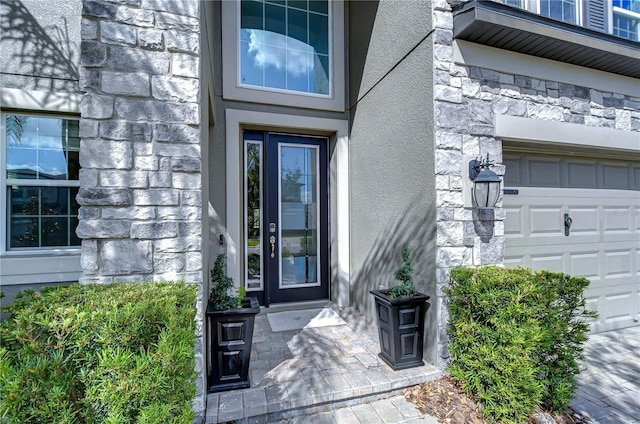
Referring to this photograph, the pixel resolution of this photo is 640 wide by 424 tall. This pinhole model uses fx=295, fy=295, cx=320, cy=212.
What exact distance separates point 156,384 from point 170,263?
1073 millimetres

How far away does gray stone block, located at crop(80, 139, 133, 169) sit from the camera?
2037mm

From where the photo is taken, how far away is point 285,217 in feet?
14.7

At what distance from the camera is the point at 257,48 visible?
4219 mm

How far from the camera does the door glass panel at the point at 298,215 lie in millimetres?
4466

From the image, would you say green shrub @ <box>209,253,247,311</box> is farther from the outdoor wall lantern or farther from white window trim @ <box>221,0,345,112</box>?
white window trim @ <box>221,0,345,112</box>

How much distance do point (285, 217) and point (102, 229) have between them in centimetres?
263

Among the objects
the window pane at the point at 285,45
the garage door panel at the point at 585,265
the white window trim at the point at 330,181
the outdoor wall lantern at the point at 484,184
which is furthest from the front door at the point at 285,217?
the garage door panel at the point at 585,265

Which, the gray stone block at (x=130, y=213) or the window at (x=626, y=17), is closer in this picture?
the gray stone block at (x=130, y=213)

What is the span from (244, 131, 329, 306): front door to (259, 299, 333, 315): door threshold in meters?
0.07

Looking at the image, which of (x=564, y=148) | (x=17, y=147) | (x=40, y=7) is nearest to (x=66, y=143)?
(x=17, y=147)

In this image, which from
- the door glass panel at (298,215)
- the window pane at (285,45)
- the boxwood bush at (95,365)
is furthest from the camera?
the door glass panel at (298,215)

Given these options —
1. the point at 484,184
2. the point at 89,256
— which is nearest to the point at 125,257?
the point at 89,256

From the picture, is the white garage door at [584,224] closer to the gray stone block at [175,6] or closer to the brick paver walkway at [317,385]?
the brick paver walkway at [317,385]

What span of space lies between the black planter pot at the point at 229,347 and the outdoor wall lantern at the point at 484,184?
2293 mm
